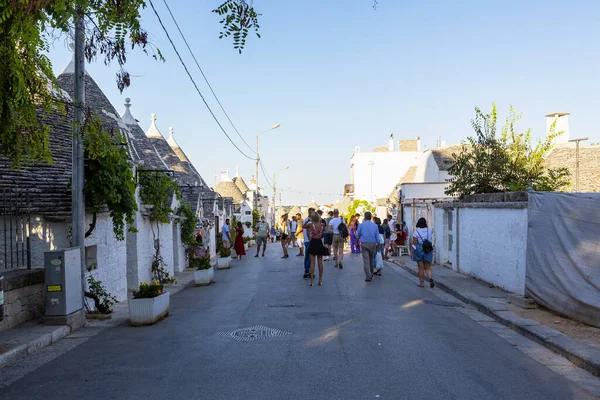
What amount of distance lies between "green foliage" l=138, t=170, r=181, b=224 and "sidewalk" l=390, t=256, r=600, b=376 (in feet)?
28.1

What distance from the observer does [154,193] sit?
1820 centimetres

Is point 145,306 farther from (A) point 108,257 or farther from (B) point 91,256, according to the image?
(A) point 108,257

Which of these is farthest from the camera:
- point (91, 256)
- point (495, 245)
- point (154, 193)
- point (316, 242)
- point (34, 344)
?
point (154, 193)

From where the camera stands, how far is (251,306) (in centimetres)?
1193

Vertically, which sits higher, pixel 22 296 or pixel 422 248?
pixel 422 248

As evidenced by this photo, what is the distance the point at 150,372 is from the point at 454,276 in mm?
11941

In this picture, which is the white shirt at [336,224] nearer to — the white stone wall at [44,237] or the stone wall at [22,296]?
the white stone wall at [44,237]

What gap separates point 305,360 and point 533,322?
14.6ft

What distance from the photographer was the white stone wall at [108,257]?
1290 cm

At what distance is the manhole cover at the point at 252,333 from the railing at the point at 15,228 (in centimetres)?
393

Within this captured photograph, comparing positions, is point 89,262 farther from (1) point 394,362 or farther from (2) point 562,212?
(2) point 562,212

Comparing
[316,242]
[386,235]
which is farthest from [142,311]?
[386,235]

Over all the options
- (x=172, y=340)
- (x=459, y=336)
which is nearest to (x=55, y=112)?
(x=172, y=340)

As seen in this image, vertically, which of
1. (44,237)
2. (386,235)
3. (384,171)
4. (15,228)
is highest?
(384,171)
